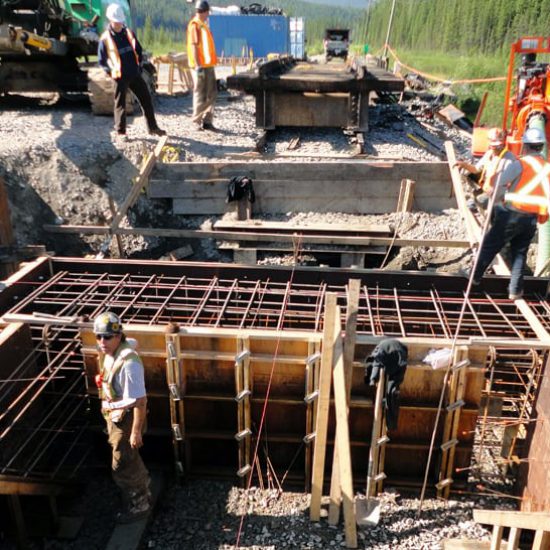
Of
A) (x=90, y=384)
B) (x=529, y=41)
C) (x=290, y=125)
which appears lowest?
(x=90, y=384)

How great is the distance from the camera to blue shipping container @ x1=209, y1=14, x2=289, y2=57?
146ft

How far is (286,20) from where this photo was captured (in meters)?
43.8

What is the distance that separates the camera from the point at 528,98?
1162 centimetres

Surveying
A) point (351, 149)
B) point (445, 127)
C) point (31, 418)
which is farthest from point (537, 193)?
point (445, 127)

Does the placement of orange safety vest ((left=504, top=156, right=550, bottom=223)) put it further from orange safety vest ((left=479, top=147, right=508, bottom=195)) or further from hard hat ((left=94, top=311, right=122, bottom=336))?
hard hat ((left=94, top=311, right=122, bottom=336))

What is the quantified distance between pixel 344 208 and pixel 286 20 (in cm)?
3932

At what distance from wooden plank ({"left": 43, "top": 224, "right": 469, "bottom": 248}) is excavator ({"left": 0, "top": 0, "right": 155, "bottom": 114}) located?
5.59 metres

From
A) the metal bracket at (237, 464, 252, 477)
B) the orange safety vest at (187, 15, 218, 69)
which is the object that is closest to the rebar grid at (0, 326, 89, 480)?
the metal bracket at (237, 464, 252, 477)

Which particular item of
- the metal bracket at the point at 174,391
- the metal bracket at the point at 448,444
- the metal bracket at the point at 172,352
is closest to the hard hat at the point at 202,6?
the metal bracket at the point at 172,352

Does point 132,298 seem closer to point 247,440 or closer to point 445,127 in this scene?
→ point 247,440

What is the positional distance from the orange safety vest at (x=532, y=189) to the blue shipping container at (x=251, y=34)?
42.2 m

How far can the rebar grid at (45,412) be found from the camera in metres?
4.80

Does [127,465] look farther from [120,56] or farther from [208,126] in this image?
[208,126]

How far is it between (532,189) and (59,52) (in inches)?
473
